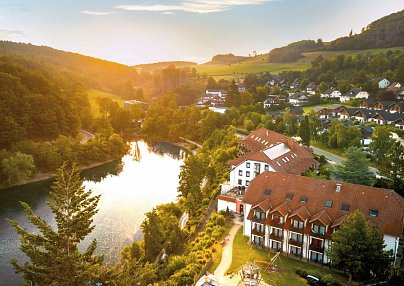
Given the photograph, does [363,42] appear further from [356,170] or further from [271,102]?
[356,170]

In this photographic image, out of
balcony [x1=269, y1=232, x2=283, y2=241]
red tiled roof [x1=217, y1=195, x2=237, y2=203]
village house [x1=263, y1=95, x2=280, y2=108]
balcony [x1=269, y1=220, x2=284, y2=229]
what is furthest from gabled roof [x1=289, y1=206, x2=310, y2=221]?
village house [x1=263, y1=95, x2=280, y2=108]

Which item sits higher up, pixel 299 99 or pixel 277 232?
pixel 299 99

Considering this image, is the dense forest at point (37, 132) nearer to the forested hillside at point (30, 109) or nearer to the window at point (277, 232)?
the forested hillside at point (30, 109)

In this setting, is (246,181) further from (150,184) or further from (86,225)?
(86,225)

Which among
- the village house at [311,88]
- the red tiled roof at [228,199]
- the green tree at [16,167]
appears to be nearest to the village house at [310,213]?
the red tiled roof at [228,199]

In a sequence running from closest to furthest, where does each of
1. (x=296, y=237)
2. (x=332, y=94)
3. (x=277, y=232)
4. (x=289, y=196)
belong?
(x=296, y=237) < (x=277, y=232) < (x=289, y=196) < (x=332, y=94)

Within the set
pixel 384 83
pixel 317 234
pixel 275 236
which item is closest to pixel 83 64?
pixel 384 83
